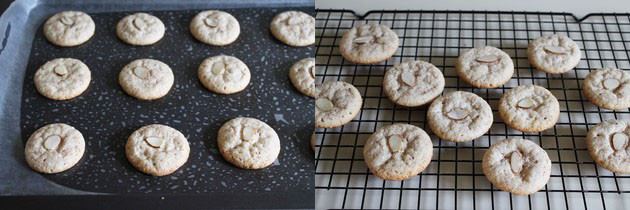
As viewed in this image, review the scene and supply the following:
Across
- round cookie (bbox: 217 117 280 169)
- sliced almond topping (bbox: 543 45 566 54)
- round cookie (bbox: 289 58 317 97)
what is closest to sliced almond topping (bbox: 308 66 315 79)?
round cookie (bbox: 289 58 317 97)

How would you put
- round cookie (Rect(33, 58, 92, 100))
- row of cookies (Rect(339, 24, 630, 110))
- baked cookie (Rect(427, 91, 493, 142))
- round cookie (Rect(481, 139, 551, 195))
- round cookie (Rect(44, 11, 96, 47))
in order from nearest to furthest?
round cookie (Rect(481, 139, 551, 195)), baked cookie (Rect(427, 91, 493, 142)), row of cookies (Rect(339, 24, 630, 110)), round cookie (Rect(33, 58, 92, 100)), round cookie (Rect(44, 11, 96, 47))

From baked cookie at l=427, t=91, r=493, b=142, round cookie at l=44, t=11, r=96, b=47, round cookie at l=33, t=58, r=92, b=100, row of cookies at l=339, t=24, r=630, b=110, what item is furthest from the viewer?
round cookie at l=44, t=11, r=96, b=47

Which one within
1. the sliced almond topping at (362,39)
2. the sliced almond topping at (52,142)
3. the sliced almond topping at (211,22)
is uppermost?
the sliced almond topping at (362,39)

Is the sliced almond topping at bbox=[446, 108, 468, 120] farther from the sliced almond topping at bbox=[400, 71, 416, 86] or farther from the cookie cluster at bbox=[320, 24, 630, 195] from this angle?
the sliced almond topping at bbox=[400, 71, 416, 86]

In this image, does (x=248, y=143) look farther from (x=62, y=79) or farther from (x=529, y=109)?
(x=529, y=109)

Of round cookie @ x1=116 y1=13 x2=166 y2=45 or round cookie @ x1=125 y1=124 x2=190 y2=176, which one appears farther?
round cookie @ x1=116 y1=13 x2=166 y2=45

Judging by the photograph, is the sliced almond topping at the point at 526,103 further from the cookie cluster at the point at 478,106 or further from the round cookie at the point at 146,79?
the round cookie at the point at 146,79

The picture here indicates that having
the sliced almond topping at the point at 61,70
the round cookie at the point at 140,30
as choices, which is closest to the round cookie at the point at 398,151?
the round cookie at the point at 140,30
